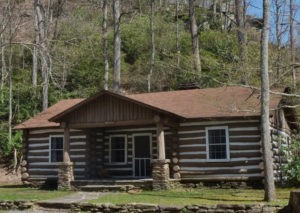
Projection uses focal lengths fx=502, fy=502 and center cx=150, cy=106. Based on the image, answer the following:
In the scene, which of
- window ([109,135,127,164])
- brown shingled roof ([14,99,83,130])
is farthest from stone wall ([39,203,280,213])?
brown shingled roof ([14,99,83,130])

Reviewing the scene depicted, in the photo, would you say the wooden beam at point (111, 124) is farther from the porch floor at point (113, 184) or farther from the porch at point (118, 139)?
the porch floor at point (113, 184)

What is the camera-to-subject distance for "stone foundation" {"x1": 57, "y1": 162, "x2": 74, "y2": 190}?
73.4ft

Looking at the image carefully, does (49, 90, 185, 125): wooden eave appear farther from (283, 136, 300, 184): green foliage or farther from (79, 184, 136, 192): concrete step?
(283, 136, 300, 184): green foliage

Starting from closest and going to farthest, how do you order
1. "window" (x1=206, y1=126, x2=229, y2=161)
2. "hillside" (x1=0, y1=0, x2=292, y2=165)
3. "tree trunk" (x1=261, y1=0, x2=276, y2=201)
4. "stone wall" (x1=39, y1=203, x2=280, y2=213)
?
"stone wall" (x1=39, y1=203, x2=280, y2=213), "tree trunk" (x1=261, y1=0, x2=276, y2=201), "window" (x1=206, y1=126, x2=229, y2=161), "hillside" (x1=0, y1=0, x2=292, y2=165)

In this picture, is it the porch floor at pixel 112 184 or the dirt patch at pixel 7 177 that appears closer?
the porch floor at pixel 112 184

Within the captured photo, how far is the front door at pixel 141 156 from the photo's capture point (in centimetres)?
2373

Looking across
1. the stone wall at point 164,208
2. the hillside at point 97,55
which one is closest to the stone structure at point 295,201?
the stone wall at point 164,208

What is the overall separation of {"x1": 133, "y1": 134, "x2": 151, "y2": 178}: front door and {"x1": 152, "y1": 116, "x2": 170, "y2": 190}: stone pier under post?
2935 mm

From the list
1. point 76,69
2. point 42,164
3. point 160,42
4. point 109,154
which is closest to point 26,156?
point 42,164

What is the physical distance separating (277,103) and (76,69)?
76.4 ft

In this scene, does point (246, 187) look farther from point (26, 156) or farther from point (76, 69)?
point (76, 69)

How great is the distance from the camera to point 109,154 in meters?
24.4

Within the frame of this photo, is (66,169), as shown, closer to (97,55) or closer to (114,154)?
(114,154)

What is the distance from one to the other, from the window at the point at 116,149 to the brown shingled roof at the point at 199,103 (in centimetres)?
218
